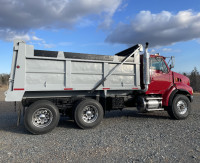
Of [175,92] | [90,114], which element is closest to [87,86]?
[90,114]

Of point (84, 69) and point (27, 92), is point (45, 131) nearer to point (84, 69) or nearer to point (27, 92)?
point (27, 92)

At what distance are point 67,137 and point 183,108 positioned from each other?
16.2 ft

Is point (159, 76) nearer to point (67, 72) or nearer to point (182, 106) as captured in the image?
point (182, 106)

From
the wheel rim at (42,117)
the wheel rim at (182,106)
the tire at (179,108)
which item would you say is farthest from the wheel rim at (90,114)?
the wheel rim at (182,106)

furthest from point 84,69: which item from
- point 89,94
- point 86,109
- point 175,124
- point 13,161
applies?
point 175,124

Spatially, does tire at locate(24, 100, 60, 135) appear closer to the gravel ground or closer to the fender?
the gravel ground

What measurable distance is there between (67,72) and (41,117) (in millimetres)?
1625

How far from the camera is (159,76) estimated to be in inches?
274

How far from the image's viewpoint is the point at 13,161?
11.1 ft

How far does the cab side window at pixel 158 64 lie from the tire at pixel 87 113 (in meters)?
2.94

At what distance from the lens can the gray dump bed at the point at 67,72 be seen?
16.7 feet

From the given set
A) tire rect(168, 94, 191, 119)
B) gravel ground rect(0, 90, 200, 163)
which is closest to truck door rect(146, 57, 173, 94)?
tire rect(168, 94, 191, 119)

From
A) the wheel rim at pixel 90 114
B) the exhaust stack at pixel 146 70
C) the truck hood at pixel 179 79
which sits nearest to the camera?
the wheel rim at pixel 90 114

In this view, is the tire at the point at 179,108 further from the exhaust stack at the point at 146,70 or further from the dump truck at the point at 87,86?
the exhaust stack at the point at 146,70
